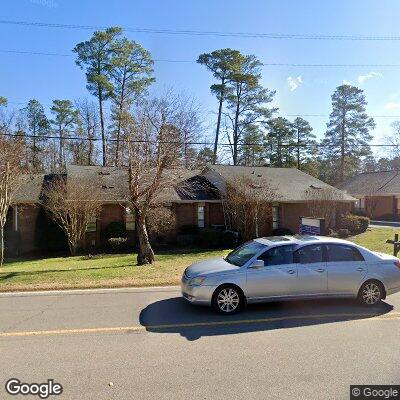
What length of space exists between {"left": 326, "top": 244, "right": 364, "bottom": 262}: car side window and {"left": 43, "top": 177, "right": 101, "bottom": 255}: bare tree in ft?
47.4

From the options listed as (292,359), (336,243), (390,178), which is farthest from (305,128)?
(292,359)

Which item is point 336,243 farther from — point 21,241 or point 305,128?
point 305,128

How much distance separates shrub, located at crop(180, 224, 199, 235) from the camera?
22.9m

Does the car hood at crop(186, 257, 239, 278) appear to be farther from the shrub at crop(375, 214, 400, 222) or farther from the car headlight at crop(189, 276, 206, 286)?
the shrub at crop(375, 214, 400, 222)

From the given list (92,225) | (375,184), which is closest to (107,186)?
(92,225)

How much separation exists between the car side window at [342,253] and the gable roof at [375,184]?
3216 centimetres

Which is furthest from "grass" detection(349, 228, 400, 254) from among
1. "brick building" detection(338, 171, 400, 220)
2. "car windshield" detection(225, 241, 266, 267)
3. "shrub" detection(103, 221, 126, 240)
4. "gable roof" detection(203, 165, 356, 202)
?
"brick building" detection(338, 171, 400, 220)

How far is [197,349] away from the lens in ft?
17.8

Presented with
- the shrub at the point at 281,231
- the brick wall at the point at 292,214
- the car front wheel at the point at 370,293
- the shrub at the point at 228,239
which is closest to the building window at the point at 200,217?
the shrub at the point at 228,239

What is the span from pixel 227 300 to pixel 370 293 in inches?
117

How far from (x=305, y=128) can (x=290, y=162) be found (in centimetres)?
639

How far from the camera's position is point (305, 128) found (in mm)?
55781

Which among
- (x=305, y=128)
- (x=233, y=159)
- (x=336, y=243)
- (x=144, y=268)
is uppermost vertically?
(x=305, y=128)

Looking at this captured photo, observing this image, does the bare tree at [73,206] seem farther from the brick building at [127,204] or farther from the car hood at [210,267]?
the car hood at [210,267]
